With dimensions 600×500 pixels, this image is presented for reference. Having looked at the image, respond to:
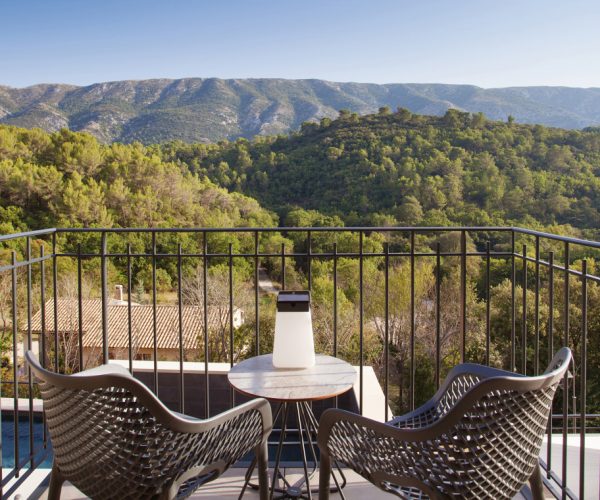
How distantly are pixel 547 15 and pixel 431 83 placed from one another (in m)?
33.8

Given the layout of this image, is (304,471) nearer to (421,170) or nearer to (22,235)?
(22,235)

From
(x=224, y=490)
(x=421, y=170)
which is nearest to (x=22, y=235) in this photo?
(x=224, y=490)

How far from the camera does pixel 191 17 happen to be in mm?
20562

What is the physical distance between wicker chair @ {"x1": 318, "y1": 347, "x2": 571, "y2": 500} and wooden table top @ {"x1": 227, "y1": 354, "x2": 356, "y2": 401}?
9.3 inches

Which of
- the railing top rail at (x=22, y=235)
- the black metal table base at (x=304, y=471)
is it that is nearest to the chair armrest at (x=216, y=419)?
the black metal table base at (x=304, y=471)

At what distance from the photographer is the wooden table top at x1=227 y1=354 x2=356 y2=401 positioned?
1632 mm

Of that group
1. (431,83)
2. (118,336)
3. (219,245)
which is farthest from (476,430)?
(431,83)

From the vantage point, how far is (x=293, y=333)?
1879 mm

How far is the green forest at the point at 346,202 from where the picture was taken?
18.6 metres

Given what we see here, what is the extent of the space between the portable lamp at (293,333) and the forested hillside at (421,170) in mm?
21556

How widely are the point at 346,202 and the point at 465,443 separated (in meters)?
24.3

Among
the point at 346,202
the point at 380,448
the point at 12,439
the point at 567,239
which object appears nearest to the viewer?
the point at 380,448

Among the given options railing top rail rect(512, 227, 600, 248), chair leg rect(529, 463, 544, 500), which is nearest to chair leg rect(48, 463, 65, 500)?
chair leg rect(529, 463, 544, 500)

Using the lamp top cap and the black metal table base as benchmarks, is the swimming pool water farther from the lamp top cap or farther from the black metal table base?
Result: the lamp top cap
